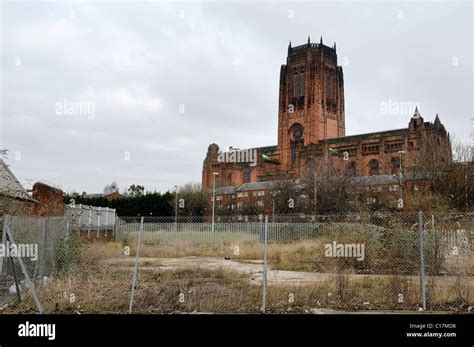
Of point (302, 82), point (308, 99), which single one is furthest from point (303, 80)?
point (308, 99)

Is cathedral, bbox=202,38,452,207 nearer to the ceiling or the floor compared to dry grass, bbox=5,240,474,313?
nearer to the ceiling

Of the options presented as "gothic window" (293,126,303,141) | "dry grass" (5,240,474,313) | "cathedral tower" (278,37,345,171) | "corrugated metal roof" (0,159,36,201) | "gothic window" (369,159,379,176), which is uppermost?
"cathedral tower" (278,37,345,171)

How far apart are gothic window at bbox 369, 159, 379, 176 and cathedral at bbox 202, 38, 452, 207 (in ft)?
2.57

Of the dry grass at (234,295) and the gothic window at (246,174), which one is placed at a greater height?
the gothic window at (246,174)

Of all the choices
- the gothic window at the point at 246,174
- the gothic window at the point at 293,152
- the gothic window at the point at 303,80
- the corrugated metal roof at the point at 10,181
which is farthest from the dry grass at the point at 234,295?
the gothic window at the point at 303,80

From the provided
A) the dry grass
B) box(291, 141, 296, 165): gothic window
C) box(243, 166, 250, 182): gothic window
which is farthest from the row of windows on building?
the dry grass

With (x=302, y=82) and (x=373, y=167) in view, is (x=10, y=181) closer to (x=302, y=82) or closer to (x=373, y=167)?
(x=373, y=167)

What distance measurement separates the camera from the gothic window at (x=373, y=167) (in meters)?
69.0

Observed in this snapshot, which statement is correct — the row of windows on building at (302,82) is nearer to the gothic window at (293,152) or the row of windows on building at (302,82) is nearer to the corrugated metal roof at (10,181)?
the gothic window at (293,152)

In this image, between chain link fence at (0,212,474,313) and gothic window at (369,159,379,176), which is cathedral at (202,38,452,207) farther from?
chain link fence at (0,212,474,313)

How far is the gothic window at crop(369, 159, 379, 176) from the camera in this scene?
69000 millimetres

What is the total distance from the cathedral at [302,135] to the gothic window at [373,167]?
2.57 feet
